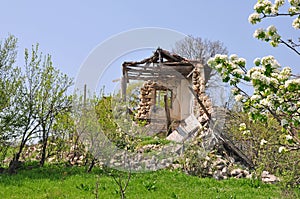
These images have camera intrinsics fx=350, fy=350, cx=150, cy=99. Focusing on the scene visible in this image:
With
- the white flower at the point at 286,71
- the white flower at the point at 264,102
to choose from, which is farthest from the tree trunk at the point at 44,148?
the white flower at the point at 286,71

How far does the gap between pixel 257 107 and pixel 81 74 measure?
7415 mm

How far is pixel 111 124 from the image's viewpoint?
29.3 ft

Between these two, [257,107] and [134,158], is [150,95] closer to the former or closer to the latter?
[134,158]

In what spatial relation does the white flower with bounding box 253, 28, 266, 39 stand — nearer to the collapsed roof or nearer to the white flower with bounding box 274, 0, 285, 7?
the white flower with bounding box 274, 0, 285, 7

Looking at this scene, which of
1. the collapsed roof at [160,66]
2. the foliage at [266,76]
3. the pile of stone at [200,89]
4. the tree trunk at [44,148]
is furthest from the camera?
the collapsed roof at [160,66]

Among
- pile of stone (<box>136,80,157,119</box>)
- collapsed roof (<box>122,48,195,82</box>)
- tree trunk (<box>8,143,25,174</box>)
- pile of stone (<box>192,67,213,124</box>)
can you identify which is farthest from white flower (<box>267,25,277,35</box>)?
pile of stone (<box>136,80,157,119</box>)

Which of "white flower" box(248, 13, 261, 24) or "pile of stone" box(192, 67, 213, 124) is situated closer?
"white flower" box(248, 13, 261, 24)

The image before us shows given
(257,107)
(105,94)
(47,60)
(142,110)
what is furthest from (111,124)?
(142,110)

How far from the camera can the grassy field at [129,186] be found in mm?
6398

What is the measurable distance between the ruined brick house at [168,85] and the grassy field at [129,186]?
6.00 metres

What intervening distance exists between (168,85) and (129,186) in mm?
11485

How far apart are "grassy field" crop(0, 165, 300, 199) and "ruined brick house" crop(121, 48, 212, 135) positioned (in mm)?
5999

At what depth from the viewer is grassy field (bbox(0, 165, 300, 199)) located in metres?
6.40

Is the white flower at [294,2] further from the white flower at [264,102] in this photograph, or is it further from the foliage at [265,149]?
the foliage at [265,149]
